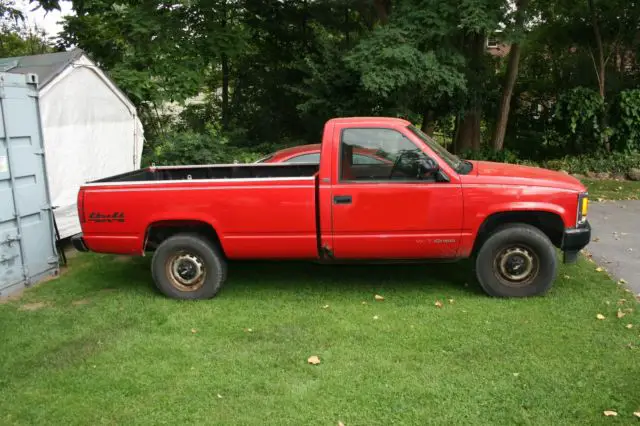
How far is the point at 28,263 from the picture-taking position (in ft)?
21.9

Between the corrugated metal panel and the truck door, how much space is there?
371cm

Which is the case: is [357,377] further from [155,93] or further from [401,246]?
[155,93]

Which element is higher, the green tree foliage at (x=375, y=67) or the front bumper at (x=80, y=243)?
the green tree foliage at (x=375, y=67)

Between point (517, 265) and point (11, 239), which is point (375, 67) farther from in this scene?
point (11, 239)

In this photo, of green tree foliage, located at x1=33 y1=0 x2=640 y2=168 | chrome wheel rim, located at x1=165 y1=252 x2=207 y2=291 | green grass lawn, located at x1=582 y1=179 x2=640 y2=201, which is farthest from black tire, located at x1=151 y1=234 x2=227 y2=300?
green grass lawn, located at x1=582 y1=179 x2=640 y2=201

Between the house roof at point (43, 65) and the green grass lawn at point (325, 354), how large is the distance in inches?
113

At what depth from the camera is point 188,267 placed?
6.01 metres

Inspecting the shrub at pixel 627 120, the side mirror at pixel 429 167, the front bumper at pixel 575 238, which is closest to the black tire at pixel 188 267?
the side mirror at pixel 429 167

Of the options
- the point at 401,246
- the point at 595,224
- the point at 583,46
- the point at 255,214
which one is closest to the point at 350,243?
the point at 401,246

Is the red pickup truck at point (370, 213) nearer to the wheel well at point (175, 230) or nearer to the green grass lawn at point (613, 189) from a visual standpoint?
the wheel well at point (175, 230)

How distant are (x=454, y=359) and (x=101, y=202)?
12.7 feet

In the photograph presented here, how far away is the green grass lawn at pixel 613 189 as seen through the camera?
11141 mm

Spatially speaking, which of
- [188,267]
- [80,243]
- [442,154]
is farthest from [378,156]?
[80,243]

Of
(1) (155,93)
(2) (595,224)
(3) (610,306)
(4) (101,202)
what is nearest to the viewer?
(3) (610,306)
